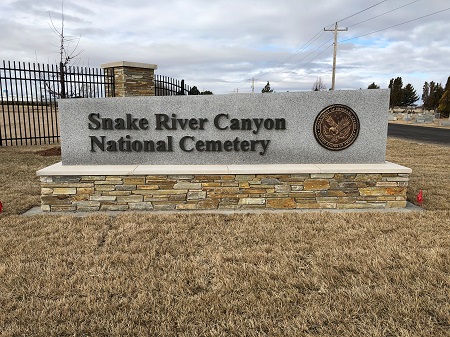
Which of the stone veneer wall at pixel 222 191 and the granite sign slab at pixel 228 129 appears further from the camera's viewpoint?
the granite sign slab at pixel 228 129

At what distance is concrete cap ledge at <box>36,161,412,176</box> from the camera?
585 centimetres

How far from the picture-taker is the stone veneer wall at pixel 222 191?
5.91 m

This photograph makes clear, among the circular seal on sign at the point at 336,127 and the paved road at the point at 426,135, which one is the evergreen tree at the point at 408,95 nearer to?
the paved road at the point at 426,135

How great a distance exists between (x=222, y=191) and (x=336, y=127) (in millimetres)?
2486

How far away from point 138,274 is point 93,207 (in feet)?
9.06

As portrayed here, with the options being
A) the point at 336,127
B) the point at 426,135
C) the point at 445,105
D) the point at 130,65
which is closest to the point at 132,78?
the point at 130,65

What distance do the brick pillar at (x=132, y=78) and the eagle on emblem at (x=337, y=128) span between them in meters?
7.18

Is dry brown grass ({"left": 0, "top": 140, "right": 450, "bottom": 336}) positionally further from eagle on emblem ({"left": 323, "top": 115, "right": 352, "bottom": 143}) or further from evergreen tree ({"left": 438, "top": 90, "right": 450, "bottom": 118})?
evergreen tree ({"left": 438, "top": 90, "right": 450, "bottom": 118})

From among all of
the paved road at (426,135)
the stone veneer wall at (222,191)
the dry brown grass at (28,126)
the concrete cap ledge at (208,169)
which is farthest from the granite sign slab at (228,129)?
the paved road at (426,135)

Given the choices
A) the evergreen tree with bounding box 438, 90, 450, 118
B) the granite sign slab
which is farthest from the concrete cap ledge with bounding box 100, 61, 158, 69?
the evergreen tree with bounding box 438, 90, 450, 118

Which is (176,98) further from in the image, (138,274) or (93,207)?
(138,274)

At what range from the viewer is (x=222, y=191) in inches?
236

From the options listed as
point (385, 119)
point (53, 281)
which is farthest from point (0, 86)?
Answer: point (385, 119)

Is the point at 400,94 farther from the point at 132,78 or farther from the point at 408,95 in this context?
the point at 132,78
